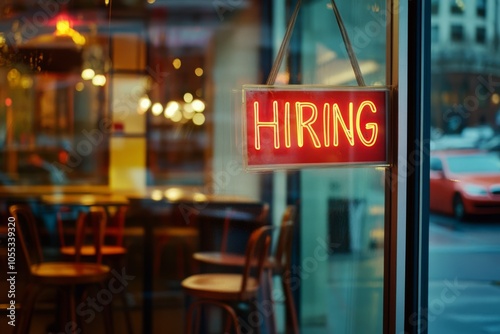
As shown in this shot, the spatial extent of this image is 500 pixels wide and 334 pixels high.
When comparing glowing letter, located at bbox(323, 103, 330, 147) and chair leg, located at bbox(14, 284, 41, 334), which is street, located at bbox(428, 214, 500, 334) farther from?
chair leg, located at bbox(14, 284, 41, 334)

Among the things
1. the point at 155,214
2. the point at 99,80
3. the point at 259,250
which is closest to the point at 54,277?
the point at 259,250

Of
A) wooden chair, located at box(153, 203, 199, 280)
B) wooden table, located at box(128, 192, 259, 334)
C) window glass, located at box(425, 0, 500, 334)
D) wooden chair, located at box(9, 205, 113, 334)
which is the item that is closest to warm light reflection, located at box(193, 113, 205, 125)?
wooden table, located at box(128, 192, 259, 334)

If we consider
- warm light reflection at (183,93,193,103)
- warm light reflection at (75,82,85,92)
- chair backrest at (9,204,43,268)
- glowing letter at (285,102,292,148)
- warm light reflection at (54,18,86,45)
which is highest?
warm light reflection at (54,18,86,45)

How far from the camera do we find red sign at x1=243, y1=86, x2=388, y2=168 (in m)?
2.36

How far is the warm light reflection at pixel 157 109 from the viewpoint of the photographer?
21.5 feet

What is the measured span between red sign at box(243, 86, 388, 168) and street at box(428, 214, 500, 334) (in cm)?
97

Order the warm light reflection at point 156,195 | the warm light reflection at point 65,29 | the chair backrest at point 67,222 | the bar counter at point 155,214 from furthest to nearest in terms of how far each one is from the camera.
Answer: the warm light reflection at point 65,29
the warm light reflection at point 156,195
the chair backrest at point 67,222
the bar counter at point 155,214

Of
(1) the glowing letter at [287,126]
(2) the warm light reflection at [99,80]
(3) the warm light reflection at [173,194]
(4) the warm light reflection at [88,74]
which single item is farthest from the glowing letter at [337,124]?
(4) the warm light reflection at [88,74]

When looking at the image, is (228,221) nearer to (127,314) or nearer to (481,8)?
(127,314)

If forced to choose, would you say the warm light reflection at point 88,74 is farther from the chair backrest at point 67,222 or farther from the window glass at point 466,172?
the window glass at point 466,172

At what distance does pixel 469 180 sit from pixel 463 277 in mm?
477

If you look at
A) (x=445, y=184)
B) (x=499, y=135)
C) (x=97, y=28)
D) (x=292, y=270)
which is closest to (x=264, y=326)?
(x=292, y=270)

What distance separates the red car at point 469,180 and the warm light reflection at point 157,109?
364 cm

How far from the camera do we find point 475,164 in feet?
11.2
